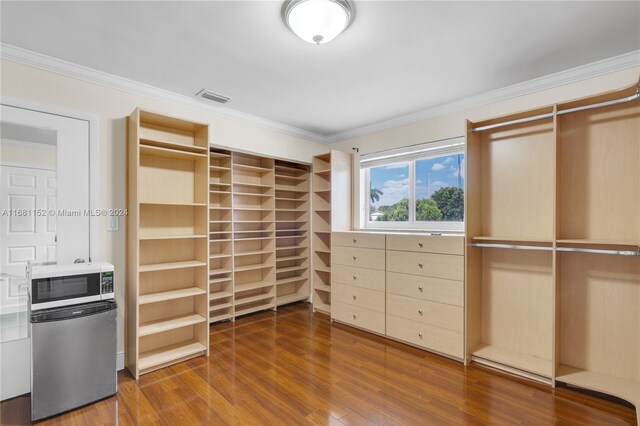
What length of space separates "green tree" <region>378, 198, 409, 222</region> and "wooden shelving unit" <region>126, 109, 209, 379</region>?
2.30 metres

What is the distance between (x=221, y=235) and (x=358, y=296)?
1.95 metres

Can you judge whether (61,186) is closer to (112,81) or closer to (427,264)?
(112,81)

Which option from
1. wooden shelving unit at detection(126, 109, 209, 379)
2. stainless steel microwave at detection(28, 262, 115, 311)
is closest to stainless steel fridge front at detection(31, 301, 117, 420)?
stainless steel microwave at detection(28, 262, 115, 311)

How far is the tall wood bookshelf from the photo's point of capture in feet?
15.7

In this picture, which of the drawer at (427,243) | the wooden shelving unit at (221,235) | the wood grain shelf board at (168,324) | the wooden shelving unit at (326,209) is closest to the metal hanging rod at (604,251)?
the drawer at (427,243)

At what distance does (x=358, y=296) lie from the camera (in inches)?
145

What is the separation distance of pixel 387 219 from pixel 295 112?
182 cm

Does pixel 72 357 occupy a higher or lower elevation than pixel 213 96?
lower

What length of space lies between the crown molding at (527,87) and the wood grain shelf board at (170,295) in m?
2.94

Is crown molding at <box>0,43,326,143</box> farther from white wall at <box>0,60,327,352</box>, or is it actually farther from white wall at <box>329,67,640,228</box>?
white wall at <box>329,67,640,228</box>

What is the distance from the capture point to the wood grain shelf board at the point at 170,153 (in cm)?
277

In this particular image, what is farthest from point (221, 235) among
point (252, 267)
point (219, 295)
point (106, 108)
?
point (106, 108)

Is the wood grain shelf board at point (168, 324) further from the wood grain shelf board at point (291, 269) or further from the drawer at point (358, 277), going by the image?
the drawer at point (358, 277)

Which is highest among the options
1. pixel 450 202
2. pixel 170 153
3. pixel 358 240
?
pixel 170 153
